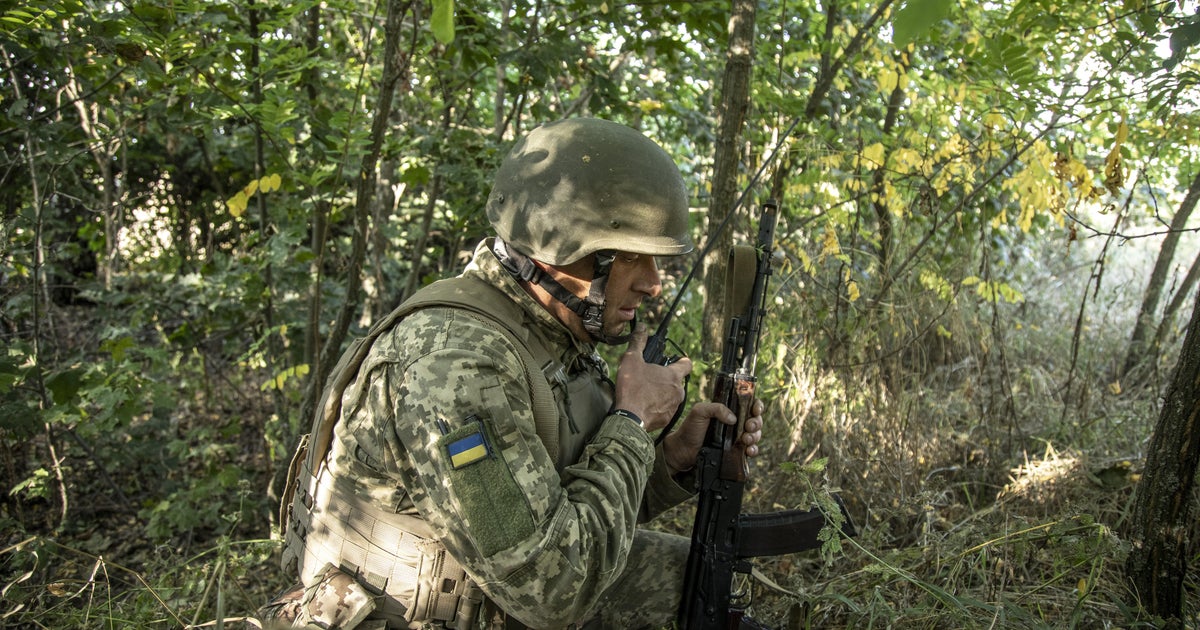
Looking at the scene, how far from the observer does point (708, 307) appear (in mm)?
3359

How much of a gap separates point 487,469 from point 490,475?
0.01 meters

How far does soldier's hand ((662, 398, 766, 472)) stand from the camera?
2285 mm

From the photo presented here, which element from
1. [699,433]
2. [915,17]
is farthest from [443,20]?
[699,433]

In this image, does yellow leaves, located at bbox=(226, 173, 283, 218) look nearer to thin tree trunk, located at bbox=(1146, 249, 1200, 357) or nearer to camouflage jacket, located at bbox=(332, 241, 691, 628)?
camouflage jacket, located at bbox=(332, 241, 691, 628)

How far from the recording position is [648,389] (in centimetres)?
208

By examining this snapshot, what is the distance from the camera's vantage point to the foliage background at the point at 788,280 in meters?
2.77

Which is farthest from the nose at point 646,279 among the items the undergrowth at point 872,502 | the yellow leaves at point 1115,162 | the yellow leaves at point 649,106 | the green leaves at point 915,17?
the yellow leaves at point 649,106

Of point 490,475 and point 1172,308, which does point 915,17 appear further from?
point 1172,308

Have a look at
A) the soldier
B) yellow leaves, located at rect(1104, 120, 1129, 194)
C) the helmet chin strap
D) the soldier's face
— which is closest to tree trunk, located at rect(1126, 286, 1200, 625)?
yellow leaves, located at rect(1104, 120, 1129, 194)

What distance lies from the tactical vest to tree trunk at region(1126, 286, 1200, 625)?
172 cm

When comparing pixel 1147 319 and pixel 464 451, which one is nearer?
pixel 464 451

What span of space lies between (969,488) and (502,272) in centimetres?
280

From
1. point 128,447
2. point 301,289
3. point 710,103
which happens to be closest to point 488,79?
point 710,103

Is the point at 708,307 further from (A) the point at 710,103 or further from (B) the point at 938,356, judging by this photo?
(A) the point at 710,103
